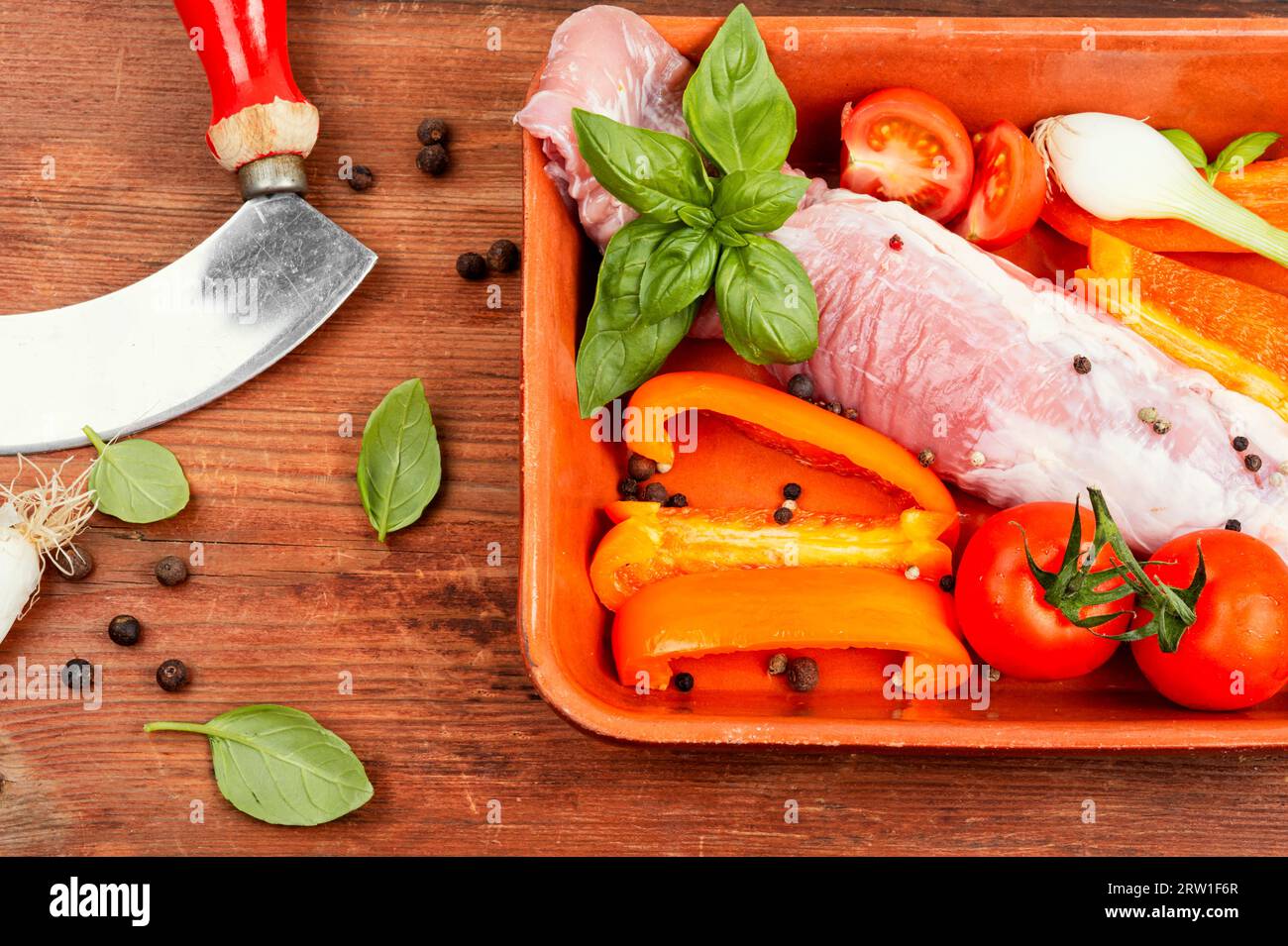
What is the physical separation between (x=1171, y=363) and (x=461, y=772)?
130 cm

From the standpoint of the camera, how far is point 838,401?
1.82 m

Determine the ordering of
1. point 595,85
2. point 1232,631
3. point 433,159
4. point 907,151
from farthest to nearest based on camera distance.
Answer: point 433,159 < point 907,151 < point 595,85 < point 1232,631

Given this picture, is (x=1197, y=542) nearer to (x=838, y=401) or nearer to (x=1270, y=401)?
(x=1270, y=401)

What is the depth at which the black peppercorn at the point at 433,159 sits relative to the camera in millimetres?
1871

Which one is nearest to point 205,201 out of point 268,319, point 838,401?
point 268,319

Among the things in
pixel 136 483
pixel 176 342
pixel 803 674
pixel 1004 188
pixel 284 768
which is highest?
pixel 1004 188

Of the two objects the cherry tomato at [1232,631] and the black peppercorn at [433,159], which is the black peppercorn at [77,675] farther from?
the cherry tomato at [1232,631]

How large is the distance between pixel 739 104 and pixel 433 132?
589mm

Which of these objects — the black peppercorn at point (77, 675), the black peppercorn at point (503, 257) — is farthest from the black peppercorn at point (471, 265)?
the black peppercorn at point (77, 675)

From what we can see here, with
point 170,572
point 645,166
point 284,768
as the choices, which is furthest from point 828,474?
point 170,572

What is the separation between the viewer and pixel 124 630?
5.75 ft

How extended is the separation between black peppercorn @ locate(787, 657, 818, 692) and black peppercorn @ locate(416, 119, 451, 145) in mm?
1068

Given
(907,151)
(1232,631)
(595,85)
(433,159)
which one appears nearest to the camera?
(1232,631)

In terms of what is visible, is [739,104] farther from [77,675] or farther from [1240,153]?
[77,675]
